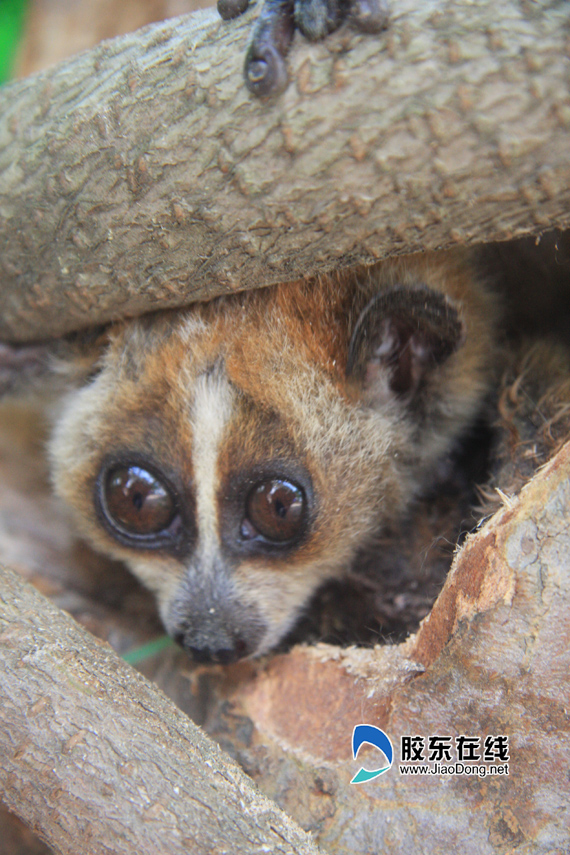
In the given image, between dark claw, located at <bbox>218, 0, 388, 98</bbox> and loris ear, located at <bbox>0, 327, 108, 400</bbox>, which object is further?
loris ear, located at <bbox>0, 327, 108, 400</bbox>

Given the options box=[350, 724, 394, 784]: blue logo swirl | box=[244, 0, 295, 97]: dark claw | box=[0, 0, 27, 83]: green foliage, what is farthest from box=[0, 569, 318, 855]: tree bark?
box=[0, 0, 27, 83]: green foliage

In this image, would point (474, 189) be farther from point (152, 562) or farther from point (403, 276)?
point (152, 562)

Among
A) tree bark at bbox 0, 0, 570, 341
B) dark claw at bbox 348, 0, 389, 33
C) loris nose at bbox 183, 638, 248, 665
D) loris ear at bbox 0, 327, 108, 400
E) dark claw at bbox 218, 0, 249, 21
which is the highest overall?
dark claw at bbox 218, 0, 249, 21

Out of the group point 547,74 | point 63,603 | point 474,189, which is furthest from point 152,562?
point 547,74

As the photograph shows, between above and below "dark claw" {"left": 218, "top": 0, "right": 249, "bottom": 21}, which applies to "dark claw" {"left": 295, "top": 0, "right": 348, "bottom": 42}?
below

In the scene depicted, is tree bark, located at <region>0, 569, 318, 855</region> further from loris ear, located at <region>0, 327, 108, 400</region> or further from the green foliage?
the green foliage

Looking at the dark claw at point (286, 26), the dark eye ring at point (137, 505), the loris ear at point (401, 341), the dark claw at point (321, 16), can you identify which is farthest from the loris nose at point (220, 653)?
the dark claw at point (321, 16)

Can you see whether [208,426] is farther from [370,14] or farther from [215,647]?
[370,14]
